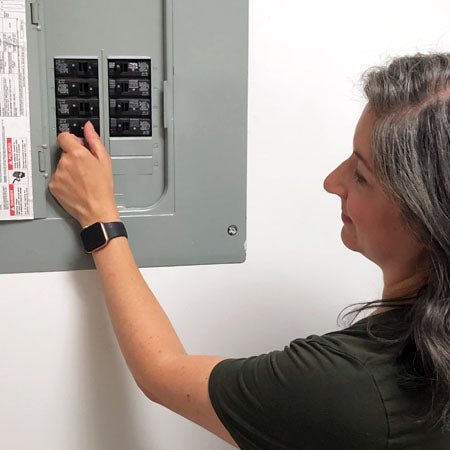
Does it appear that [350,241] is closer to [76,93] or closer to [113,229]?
[113,229]

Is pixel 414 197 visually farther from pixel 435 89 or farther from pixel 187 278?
pixel 187 278

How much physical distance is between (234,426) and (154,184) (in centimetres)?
42

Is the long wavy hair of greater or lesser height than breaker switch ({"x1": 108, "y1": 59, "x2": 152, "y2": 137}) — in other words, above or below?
below

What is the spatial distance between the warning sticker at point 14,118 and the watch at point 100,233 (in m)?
0.11

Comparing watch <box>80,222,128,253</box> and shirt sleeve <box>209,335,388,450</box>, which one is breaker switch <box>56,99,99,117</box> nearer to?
watch <box>80,222,128,253</box>

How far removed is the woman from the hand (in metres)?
0.23

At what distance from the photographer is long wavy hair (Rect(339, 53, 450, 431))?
2.39 ft

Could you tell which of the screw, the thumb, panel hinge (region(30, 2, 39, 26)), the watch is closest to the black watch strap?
the watch

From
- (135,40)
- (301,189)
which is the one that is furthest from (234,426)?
(135,40)

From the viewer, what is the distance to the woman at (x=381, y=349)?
728mm

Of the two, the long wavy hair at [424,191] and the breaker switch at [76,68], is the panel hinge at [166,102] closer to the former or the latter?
the breaker switch at [76,68]

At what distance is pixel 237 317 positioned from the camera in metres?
1.11

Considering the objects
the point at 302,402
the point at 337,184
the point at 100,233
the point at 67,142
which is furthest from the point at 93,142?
the point at 302,402

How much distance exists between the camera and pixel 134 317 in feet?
2.88
